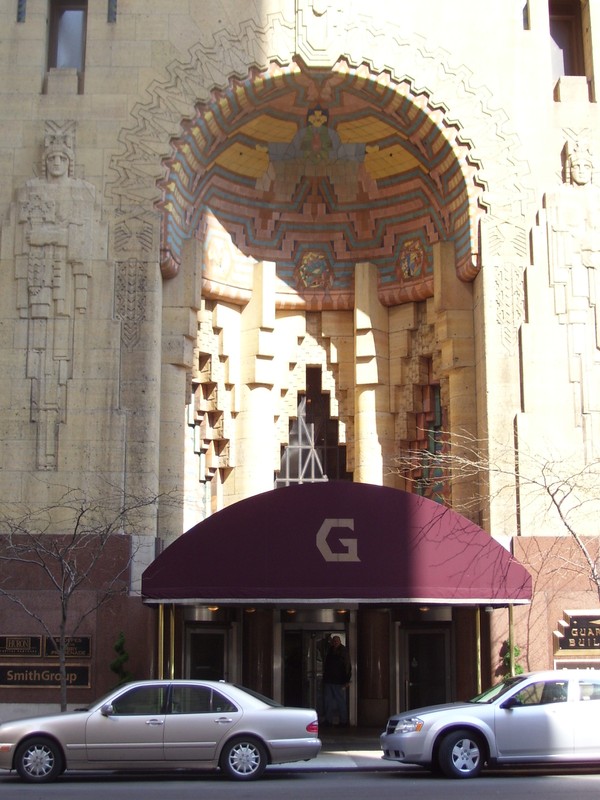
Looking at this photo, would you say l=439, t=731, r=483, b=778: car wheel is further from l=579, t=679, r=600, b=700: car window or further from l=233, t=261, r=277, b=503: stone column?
l=233, t=261, r=277, b=503: stone column

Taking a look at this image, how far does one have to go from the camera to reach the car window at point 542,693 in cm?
1510

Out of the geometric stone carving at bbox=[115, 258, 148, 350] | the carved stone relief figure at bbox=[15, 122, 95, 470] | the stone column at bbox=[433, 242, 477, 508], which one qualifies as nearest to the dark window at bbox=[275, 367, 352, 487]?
the stone column at bbox=[433, 242, 477, 508]

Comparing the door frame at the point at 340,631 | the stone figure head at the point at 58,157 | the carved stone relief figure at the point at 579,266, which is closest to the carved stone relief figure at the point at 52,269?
the stone figure head at the point at 58,157

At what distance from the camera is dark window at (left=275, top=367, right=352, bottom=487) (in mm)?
26812

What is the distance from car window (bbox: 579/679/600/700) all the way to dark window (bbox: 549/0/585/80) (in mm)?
14674

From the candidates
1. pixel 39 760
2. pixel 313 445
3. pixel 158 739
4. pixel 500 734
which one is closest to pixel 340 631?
pixel 313 445

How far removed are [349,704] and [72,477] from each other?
778cm

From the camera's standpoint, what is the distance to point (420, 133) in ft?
79.1

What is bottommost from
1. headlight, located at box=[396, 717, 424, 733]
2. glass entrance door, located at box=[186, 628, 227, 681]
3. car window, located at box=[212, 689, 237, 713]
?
headlight, located at box=[396, 717, 424, 733]

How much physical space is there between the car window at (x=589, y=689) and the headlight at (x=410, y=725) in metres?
2.29

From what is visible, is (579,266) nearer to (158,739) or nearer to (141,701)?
(141,701)

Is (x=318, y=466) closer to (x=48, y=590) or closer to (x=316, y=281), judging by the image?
(x=316, y=281)

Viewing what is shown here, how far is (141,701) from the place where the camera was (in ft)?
49.4

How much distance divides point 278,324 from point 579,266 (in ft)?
24.3
